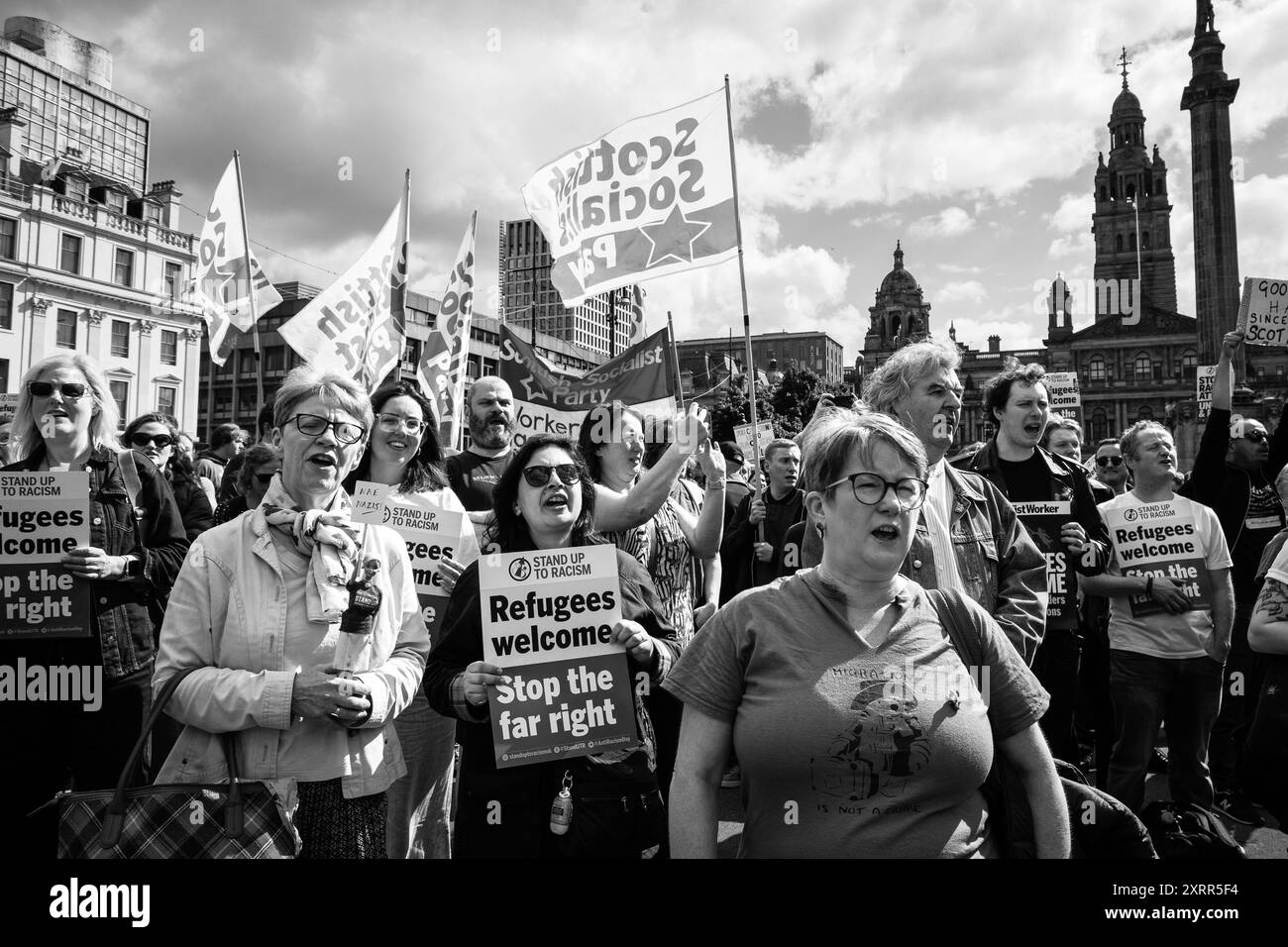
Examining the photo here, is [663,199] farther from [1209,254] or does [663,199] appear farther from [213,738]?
[1209,254]

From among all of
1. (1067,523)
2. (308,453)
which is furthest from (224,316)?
(1067,523)

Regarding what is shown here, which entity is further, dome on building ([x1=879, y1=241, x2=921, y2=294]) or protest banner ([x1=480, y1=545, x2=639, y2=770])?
dome on building ([x1=879, y1=241, x2=921, y2=294])

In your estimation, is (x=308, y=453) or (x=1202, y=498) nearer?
(x=308, y=453)

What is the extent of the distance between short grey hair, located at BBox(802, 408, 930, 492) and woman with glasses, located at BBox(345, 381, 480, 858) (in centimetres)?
195

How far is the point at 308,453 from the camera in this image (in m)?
2.94

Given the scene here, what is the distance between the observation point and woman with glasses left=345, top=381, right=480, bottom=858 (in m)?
3.89

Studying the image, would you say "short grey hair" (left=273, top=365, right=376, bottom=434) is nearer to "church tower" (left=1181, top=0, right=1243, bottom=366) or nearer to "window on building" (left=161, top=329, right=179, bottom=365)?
"church tower" (left=1181, top=0, right=1243, bottom=366)

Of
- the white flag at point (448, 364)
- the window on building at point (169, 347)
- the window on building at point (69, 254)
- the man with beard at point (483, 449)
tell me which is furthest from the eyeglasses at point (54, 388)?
the window on building at point (169, 347)

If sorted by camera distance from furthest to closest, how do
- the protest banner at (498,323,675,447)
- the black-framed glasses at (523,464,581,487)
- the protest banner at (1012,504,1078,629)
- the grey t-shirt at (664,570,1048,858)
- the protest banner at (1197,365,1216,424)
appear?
the protest banner at (1197,365,1216,424) < the protest banner at (498,323,675,447) < the protest banner at (1012,504,1078,629) < the black-framed glasses at (523,464,581,487) < the grey t-shirt at (664,570,1048,858)

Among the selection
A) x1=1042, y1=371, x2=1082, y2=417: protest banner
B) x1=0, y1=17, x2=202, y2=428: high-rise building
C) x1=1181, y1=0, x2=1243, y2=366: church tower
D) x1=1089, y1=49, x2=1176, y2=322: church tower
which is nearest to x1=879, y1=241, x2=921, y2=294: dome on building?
x1=1089, y1=49, x2=1176, y2=322: church tower

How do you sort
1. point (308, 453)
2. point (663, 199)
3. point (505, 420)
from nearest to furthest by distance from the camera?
point (308, 453) → point (505, 420) → point (663, 199)

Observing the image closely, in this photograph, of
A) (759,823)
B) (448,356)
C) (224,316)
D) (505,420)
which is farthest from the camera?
(224,316)

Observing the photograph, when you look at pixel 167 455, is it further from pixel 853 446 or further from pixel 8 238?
pixel 8 238
